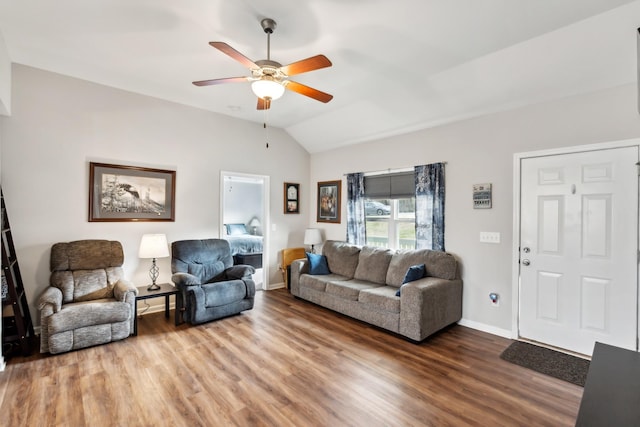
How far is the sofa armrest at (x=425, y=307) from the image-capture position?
325cm

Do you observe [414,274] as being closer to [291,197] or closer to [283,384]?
[283,384]

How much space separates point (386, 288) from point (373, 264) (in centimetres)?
49

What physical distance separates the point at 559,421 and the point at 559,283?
1.57 m

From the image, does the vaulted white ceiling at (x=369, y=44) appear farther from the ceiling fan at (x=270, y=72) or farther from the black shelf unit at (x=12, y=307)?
the black shelf unit at (x=12, y=307)

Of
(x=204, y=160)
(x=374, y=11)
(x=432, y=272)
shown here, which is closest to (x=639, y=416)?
(x=374, y=11)

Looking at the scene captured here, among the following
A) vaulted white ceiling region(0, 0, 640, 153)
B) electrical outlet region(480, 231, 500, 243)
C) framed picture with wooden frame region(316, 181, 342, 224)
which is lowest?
electrical outlet region(480, 231, 500, 243)

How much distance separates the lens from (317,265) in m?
4.85

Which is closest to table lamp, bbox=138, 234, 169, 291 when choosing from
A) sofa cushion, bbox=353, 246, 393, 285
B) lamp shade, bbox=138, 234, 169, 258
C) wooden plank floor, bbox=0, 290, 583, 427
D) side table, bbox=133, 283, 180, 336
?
lamp shade, bbox=138, 234, 169, 258

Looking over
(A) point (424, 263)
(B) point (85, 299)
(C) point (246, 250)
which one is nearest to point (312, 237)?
(C) point (246, 250)

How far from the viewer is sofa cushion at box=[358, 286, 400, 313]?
3.48 m

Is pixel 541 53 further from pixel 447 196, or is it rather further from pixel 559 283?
pixel 559 283

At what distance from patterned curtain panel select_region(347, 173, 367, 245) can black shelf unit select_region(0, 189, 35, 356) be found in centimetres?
416

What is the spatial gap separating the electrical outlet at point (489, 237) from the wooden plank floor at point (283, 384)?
3.68ft

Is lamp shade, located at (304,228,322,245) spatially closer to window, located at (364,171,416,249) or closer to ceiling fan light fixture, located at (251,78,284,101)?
window, located at (364,171,416,249)
